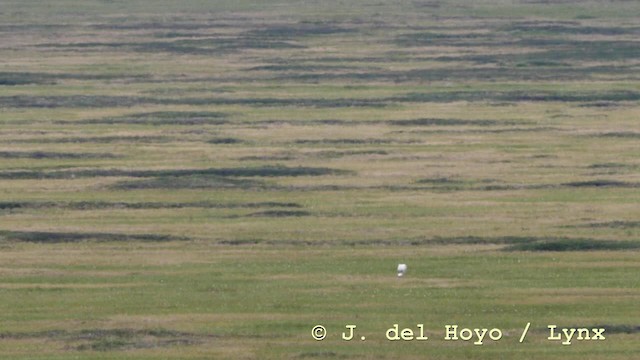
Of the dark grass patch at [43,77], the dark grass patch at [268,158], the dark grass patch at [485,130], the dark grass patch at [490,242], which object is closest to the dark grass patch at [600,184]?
the dark grass patch at [490,242]

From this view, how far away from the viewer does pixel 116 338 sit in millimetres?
17562

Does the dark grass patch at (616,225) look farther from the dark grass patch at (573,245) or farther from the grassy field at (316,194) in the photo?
the dark grass patch at (573,245)

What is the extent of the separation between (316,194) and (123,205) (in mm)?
3179

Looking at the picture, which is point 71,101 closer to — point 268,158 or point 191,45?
point 268,158

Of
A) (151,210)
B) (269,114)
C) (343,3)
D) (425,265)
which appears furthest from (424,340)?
(343,3)

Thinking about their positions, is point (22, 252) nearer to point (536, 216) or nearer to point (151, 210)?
point (151, 210)

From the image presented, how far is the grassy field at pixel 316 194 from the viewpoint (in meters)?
18.2

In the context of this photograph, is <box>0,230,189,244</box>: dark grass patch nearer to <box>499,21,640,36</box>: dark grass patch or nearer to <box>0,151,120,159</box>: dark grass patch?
<box>0,151,120,159</box>: dark grass patch

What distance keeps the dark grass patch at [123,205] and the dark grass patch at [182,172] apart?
255cm

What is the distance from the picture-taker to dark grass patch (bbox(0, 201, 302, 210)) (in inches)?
1001

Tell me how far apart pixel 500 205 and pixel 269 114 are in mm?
11543

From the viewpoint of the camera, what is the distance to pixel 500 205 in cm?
2544

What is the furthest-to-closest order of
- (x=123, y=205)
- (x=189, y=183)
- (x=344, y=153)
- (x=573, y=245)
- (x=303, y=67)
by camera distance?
(x=303, y=67) → (x=344, y=153) → (x=189, y=183) → (x=123, y=205) → (x=573, y=245)

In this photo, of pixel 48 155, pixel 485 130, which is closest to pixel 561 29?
pixel 485 130
